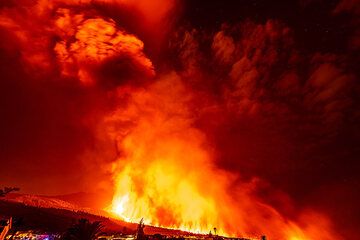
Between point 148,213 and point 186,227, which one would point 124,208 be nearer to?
point 148,213

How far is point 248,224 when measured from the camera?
108 meters

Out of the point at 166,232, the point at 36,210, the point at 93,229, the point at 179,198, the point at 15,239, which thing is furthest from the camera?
the point at 179,198

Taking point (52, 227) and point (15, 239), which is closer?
point (15, 239)

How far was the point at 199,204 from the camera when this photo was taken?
99.8m

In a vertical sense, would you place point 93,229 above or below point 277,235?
below

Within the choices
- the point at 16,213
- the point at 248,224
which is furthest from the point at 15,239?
the point at 248,224

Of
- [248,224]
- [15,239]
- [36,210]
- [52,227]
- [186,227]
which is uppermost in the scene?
[248,224]

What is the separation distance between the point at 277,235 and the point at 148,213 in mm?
51840

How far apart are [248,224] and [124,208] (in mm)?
48077

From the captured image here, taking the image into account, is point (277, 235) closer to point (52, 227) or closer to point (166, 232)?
point (166, 232)

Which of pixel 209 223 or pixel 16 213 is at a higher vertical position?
pixel 209 223

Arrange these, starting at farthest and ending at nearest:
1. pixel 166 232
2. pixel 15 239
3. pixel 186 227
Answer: pixel 186 227
pixel 166 232
pixel 15 239

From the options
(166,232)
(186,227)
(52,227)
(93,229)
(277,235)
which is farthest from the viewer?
(277,235)

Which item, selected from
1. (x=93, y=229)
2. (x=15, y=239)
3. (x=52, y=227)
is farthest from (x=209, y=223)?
(x=93, y=229)
